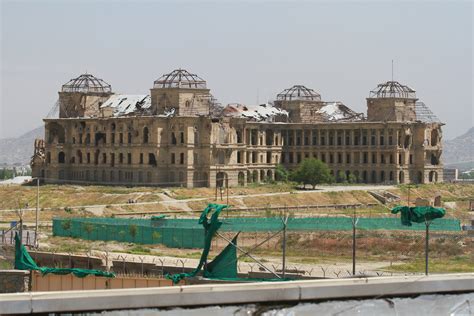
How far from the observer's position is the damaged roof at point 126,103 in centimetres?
11862

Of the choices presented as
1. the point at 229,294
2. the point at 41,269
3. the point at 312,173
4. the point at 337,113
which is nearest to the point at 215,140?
the point at 312,173

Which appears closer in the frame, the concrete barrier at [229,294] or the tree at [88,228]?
the concrete barrier at [229,294]

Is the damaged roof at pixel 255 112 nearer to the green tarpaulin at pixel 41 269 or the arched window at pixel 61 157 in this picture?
the arched window at pixel 61 157

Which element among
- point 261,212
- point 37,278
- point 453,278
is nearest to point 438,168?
point 261,212

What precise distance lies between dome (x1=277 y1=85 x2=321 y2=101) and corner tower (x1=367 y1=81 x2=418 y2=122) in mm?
9192

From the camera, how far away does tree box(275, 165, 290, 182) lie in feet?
404

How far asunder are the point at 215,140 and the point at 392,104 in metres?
25.6

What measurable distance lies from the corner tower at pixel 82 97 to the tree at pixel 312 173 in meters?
26.0

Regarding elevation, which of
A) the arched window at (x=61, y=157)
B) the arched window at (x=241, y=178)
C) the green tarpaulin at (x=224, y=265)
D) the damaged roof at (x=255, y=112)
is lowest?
the green tarpaulin at (x=224, y=265)

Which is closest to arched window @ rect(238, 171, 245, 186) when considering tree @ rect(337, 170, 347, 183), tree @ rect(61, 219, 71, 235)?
tree @ rect(337, 170, 347, 183)

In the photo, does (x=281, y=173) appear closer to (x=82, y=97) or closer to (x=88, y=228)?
(x=82, y=97)

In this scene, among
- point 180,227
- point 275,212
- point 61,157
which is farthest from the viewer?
point 61,157

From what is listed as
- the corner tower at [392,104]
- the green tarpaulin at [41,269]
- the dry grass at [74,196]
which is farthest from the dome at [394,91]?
the green tarpaulin at [41,269]

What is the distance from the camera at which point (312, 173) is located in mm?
113812
